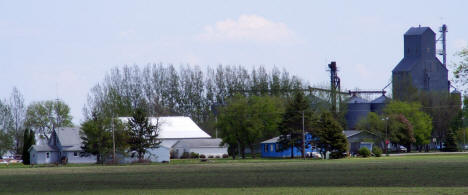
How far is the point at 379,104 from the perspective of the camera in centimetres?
12056

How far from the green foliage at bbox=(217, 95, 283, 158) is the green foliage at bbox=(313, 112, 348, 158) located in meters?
18.4

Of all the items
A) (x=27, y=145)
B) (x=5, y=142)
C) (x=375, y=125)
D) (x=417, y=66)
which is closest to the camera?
(x=27, y=145)

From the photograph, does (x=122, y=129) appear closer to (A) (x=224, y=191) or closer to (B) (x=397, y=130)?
(B) (x=397, y=130)

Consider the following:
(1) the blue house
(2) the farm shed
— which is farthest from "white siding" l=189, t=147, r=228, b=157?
(2) the farm shed

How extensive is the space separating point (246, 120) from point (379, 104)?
30.7 m

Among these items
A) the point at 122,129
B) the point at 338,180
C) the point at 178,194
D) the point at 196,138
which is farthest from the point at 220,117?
the point at 178,194

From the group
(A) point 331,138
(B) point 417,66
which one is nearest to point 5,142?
(A) point 331,138

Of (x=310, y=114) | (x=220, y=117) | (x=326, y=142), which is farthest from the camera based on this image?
(x=220, y=117)

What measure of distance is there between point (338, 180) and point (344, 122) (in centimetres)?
8514

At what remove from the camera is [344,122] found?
118m

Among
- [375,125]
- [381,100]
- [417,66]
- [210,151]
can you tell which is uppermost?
[417,66]

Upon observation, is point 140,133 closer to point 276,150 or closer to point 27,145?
point 276,150

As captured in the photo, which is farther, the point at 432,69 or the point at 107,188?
the point at 432,69

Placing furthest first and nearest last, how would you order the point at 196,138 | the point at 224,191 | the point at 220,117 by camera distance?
the point at 196,138, the point at 220,117, the point at 224,191
